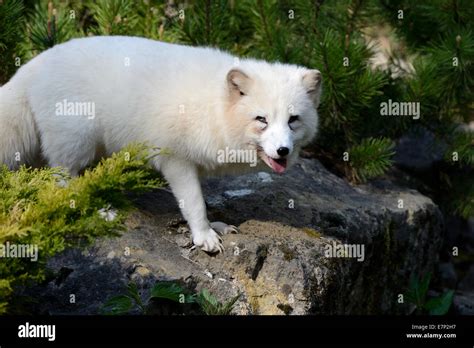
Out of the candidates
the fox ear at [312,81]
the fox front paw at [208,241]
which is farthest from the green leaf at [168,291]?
the fox ear at [312,81]

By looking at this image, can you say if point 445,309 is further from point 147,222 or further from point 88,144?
point 88,144

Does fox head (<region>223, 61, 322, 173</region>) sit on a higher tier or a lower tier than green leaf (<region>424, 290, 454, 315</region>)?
higher

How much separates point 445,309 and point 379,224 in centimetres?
81

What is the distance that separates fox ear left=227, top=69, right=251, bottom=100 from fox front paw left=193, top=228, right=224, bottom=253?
0.83 meters

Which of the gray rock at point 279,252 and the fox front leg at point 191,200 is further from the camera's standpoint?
the fox front leg at point 191,200

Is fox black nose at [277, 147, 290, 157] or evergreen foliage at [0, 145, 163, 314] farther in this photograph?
fox black nose at [277, 147, 290, 157]

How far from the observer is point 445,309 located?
595cm

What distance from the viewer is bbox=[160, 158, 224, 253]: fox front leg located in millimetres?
4699

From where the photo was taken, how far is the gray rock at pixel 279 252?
175 inches
